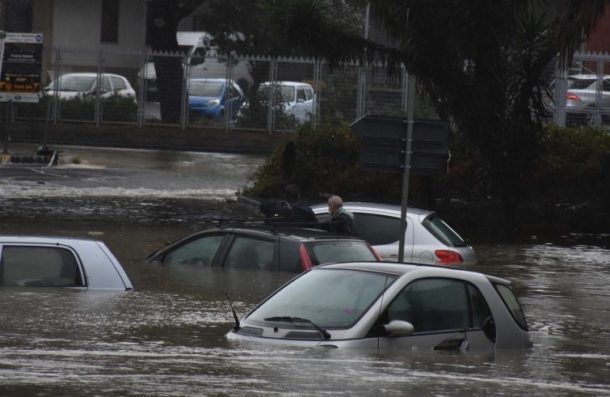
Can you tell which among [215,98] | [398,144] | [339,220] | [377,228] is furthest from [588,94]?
[398,144]

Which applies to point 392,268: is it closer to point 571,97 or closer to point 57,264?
point 57,264

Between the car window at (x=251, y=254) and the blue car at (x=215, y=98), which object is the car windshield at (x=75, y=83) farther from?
the car window at (x=251, y=254)

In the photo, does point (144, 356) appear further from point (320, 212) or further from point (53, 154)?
point (53, 154)

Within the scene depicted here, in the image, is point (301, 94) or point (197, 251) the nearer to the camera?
point (197, 251)

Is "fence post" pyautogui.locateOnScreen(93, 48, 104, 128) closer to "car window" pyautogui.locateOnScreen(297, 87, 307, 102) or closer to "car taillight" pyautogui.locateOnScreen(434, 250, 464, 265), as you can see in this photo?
"car window" pyautogui.locateOnScreen(297, 87, 307, 102)

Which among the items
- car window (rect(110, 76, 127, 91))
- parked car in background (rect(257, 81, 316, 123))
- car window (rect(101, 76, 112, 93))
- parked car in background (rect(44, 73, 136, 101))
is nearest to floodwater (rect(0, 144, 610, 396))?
parked car in background (rect(257, 81, 316, 123))

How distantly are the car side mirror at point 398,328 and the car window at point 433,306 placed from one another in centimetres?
17

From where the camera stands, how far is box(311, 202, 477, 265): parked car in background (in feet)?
59.6

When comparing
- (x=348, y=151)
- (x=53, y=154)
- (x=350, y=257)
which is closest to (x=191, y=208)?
(x=348, y=151)

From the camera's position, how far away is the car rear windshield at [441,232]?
1841 centimetres

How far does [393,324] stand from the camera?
10.2 m

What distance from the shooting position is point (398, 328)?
398 inches

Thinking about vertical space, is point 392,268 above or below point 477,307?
above

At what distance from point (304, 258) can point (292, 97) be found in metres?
25.0
